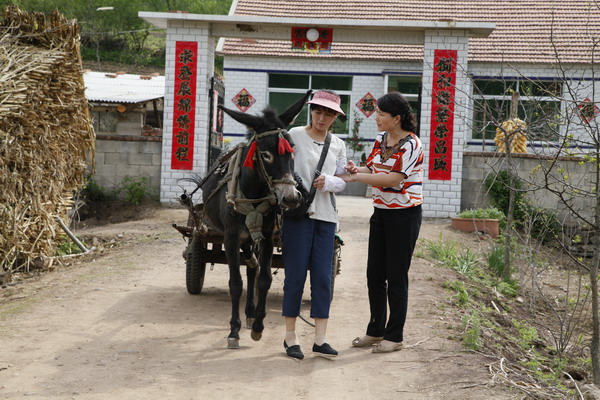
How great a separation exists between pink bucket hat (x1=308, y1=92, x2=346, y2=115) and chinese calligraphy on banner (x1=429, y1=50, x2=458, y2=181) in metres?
9.83

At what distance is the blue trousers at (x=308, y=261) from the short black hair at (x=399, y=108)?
1001 millimetres

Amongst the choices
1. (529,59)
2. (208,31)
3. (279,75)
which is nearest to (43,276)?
(208,31)

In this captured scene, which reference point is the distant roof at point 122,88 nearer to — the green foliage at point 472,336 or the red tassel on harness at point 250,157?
the red tassel on harness at point 250,157

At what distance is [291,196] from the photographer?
550 cm

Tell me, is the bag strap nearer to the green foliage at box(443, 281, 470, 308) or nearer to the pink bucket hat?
the pink bucket hat

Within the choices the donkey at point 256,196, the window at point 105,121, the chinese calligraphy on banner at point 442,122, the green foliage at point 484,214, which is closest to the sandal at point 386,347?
the donkey at point 256,196

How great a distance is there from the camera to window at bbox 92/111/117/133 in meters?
21.6

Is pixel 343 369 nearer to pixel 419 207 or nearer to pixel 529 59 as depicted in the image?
pixel 419 207

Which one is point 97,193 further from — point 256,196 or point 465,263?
point 256,196

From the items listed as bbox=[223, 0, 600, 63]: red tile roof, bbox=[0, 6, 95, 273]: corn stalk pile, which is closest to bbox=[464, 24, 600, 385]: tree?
bbox=[0, 6, 95, 273]: corn stalk pile

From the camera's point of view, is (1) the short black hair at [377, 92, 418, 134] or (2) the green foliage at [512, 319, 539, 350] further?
(2) the green foliage at [512, 319, 539, 350]

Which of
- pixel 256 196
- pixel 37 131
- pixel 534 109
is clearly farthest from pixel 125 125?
pixel 256 196

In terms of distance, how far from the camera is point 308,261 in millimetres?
6055

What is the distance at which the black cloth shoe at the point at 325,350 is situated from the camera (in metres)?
6.03
